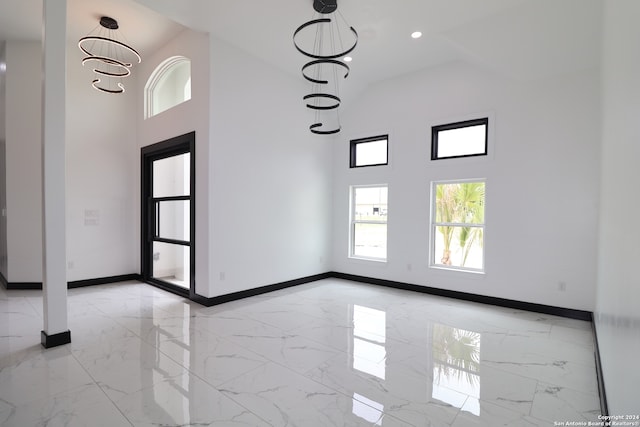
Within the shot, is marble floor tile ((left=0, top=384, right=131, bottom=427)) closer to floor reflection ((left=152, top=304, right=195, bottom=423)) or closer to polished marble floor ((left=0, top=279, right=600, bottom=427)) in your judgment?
polished marble floor ((left=0, top=279, right=600, bottom=427))

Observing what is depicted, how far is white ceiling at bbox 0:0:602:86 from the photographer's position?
11.9 ft

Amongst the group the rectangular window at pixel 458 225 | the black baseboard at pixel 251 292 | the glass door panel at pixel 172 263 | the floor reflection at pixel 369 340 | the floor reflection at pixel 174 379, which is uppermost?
the rectangular window at pixel 458 225

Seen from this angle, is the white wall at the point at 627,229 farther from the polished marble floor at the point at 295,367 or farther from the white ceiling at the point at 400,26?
the white ceiling at the point at 400,26

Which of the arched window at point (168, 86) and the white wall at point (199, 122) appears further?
the arched window at point (168, 86)

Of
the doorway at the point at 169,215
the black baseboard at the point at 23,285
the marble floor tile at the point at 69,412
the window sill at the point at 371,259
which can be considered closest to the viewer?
the marble floor tile at the point at 69,412

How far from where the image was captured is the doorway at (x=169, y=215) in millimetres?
4961

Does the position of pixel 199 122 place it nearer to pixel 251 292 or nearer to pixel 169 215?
pixel 169 215

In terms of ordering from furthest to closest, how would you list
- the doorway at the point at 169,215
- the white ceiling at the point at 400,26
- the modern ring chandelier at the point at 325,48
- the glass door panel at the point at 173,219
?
the glass door panel at the point at 173,219, the doorway at the point at 169,215, the white ceiling at the point at 400,26, the modern ring chandelier at the point at 325,48

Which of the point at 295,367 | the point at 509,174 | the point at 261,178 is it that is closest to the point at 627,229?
the point at 295,367

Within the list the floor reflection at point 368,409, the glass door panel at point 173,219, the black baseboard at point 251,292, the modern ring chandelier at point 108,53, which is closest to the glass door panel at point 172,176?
the glass door panel at point 173,219

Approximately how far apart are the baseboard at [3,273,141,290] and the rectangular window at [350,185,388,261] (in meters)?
4.27

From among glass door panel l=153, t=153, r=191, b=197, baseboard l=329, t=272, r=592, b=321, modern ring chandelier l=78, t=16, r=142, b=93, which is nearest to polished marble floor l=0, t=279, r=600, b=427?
baseboard l=329, t=272, r=592, b=321

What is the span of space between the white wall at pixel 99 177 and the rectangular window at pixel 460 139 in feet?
18.1

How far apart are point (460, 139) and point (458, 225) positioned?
4.56ft
